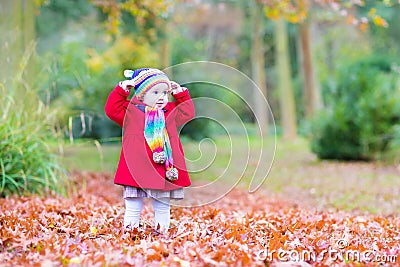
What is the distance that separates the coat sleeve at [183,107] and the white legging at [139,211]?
60 cm

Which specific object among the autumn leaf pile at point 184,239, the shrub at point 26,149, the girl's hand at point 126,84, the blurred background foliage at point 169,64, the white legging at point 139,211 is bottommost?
the autumn leaf pile at point 184,239

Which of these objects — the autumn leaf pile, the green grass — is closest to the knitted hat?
the green grass

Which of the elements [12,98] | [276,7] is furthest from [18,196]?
[276,7]

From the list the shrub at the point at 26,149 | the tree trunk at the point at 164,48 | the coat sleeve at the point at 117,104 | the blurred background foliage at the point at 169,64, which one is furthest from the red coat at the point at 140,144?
the tree trunk at the point at 164,48

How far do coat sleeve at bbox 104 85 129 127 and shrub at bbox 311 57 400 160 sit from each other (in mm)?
9350

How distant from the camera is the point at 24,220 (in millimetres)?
4465

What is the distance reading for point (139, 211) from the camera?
13.6ft

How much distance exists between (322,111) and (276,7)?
4.80 m

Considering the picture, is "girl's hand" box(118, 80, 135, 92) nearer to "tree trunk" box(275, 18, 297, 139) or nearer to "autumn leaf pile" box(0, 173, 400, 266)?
"autumn leaf pile" box(0, 173, 400, 266)

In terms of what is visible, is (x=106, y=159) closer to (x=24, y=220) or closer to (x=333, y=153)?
(x=333, y=153)

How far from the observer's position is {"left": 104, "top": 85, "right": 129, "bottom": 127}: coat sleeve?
13.4ft

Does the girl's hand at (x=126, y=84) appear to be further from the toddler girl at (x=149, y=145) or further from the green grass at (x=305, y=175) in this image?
the green grass at (x=305, y=175)

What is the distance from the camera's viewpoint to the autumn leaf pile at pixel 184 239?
10.7 feet

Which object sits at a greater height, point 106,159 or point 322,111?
point 322,111
